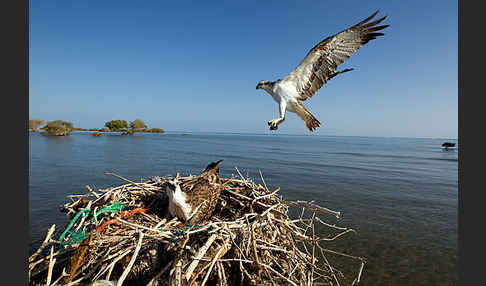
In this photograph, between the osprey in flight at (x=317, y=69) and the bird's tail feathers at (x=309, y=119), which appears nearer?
the osprey in flight at (x=317, y=69)

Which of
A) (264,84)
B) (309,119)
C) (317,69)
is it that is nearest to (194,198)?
(264,84)

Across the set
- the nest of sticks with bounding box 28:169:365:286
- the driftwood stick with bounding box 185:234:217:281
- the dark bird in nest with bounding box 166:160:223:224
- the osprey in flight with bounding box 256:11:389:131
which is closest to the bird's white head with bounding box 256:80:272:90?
the osprey in flight with bounding box 256:11:389:131

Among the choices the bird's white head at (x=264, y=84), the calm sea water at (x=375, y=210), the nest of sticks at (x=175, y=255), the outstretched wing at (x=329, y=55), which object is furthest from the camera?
the calm sea water at (x=375, y=210)

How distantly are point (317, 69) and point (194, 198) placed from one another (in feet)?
9.80

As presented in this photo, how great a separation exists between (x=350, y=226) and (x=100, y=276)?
644 centimetres

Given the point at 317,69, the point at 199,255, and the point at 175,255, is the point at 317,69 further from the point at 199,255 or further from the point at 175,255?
the point at 175,255

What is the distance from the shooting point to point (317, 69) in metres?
3.63

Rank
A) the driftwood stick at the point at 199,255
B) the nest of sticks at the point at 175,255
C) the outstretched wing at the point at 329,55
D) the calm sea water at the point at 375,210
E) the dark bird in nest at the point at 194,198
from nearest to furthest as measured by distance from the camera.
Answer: the driftwood stick at the point at 199,255
the nest of sticks at the point at 175,255
the dark bird in nest at the point at 194,198
the outstretched wing at the point at 329,55
the calm sea water at the point at 375,210

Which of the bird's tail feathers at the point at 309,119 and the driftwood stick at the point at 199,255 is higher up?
the bird's tail feathers at the point at 309,119

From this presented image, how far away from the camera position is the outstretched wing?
11.1 ft

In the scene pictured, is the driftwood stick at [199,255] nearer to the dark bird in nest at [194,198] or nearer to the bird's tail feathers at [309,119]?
the dark bird in nest at [194,198]

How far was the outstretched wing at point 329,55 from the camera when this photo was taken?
338cm

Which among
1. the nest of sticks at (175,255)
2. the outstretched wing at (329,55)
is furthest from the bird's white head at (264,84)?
the nest of sticks at (175,255)

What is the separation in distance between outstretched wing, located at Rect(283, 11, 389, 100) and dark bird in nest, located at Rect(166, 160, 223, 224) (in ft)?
7.14
